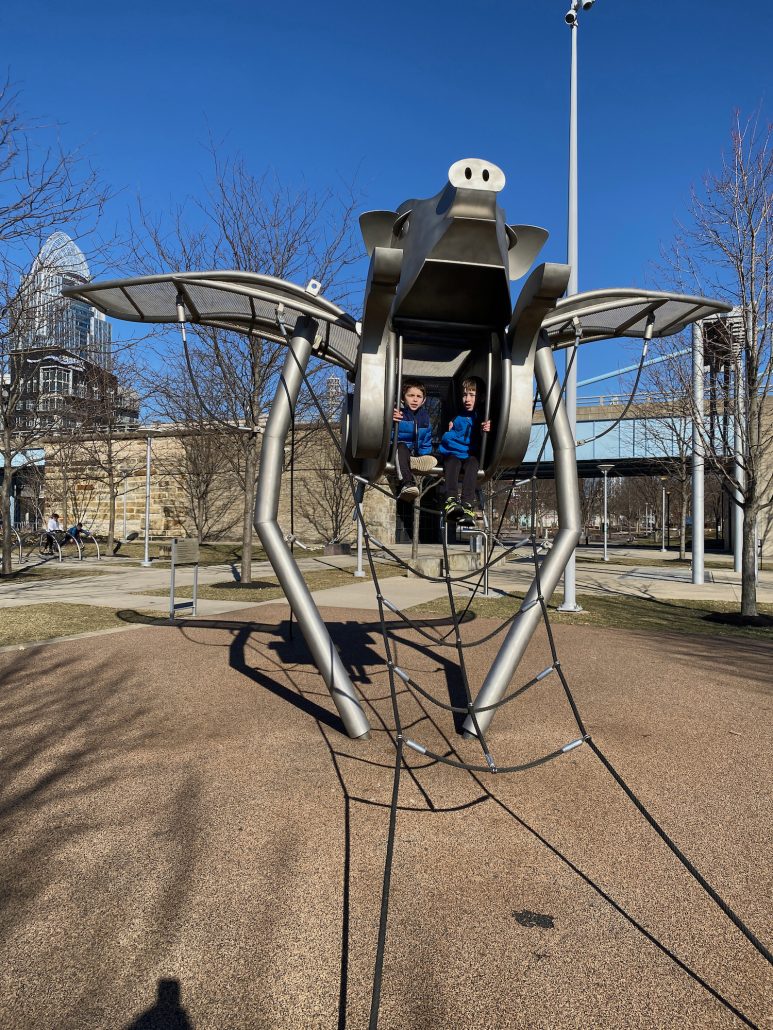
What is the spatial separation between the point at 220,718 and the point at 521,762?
8.94 feet

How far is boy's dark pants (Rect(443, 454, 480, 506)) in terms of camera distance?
5086mm

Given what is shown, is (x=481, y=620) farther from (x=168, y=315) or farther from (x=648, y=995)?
(x=648, y=995)

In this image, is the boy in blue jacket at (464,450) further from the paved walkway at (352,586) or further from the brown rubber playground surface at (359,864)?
the paved walkway at (352,586)

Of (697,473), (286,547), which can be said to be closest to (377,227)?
(286,547)

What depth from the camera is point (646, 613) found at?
13.2 metres

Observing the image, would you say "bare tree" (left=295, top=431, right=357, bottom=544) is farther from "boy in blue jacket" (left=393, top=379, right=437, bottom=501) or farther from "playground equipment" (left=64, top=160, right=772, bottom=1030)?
"boy in blue jacket" (left=393, top=379, right=437, bottom=501)

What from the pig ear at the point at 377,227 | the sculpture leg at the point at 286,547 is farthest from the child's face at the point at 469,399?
the sculpture leg at the point at 286,547

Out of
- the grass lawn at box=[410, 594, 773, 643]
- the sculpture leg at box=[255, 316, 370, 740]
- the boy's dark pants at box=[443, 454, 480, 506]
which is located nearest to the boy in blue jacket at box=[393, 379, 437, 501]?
the boy's dark pants at box=[443, 454, 480, 506]

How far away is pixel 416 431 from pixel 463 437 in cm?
40

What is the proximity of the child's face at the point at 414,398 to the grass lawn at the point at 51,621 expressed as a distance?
21.2 feet

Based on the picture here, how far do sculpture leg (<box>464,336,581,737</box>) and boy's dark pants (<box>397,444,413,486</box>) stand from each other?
1240 millimetres

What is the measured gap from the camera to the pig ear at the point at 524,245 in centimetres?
488

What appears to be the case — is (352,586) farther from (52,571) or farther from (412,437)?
(412,437)

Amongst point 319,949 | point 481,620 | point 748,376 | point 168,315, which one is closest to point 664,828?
point 319,949
